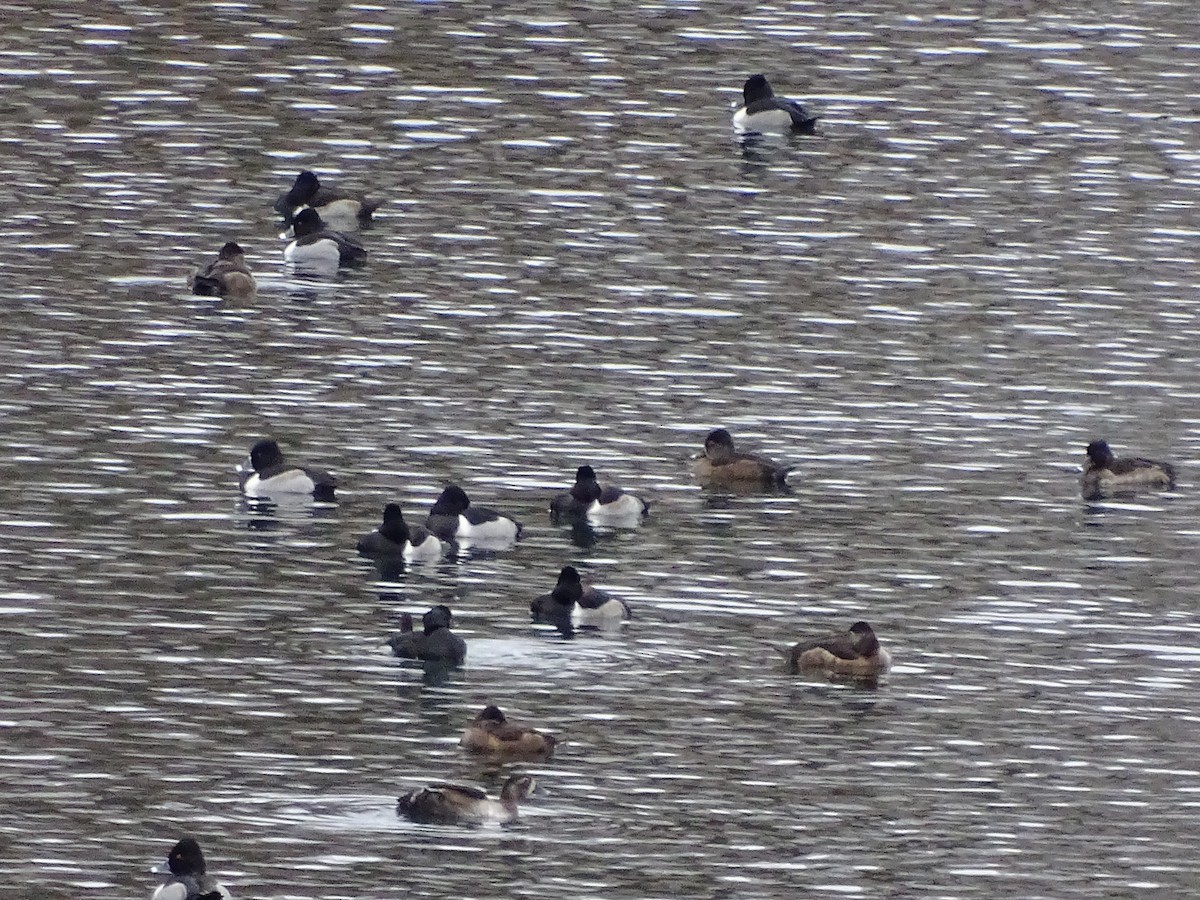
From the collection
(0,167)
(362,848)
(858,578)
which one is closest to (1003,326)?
(858,578)

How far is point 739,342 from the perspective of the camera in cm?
3369

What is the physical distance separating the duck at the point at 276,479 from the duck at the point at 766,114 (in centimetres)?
1768

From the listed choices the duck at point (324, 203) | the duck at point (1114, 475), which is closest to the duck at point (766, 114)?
the duck at point (324, 203)

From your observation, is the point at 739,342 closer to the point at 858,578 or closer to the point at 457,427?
the point at 457,427

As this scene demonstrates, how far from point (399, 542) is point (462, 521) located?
720 mm

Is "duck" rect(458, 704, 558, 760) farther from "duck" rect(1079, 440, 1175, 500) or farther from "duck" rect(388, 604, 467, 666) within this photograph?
"duck" rect(1079, 440, 1175, 500)

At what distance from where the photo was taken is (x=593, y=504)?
2705 centimetres

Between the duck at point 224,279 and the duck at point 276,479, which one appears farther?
the duck at point 224,279

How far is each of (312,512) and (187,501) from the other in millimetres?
1217

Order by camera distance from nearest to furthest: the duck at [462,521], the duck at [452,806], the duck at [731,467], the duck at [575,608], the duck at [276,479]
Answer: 1. the duck at [452,806]
2. the duck at [575,608]
3. the duck at [462,521]
4. the duck at [276,479]
5. the duck at [731,467]

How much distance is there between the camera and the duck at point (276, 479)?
89.4ft

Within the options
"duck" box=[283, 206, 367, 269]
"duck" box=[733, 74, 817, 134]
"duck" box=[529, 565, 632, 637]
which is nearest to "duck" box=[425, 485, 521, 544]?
"duck" box=[529, 565, 632, 637]

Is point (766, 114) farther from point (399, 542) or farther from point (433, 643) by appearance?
point (433, 643)

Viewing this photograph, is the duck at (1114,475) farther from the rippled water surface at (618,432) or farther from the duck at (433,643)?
the duck at (433,643)
